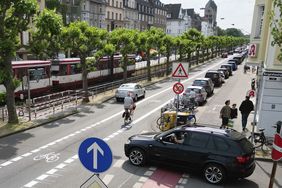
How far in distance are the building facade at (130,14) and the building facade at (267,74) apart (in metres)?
76.0

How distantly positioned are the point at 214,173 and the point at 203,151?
0.76 meters

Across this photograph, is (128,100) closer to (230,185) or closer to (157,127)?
(157,127)

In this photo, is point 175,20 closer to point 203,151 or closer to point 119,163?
point 119,163

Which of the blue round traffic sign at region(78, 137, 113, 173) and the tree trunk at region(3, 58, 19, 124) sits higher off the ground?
the blue round traffic sign at region(78, 137, 113, 173)

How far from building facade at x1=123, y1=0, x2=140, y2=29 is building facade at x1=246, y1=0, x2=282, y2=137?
249 ft

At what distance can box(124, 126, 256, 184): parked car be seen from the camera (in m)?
10.3

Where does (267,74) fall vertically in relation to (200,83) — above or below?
above

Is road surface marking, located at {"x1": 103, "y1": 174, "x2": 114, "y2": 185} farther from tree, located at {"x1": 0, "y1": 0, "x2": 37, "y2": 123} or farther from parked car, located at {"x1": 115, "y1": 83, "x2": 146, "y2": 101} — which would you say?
parked car, located at {"x1": 115, "y1": 83, "x2": 146, "y2": 101}

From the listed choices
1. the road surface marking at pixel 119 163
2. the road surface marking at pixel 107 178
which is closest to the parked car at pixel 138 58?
the road surface marking at pixel 119 163

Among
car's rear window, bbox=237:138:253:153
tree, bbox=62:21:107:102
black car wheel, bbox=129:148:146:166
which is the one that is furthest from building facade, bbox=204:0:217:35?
car's rear window, bbox=237:138:253:153


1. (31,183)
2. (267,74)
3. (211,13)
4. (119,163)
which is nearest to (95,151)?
(31,183)

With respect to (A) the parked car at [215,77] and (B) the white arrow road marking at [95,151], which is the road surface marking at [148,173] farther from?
(A) the parked car at [215,77]

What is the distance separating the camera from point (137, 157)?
1198 centimetres

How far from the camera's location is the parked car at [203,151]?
1031 centimetres
